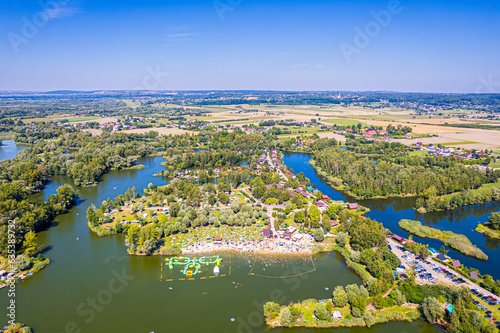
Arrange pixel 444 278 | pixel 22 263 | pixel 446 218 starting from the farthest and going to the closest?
pixel 446 218, pixel 22 263, pixel 444 278

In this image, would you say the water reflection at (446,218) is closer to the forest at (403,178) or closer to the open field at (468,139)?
the forest at (403,178)

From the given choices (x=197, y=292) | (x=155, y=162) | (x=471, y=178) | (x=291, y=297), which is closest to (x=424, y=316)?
(x=291, y=297)

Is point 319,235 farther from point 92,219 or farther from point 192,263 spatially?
point 92,219

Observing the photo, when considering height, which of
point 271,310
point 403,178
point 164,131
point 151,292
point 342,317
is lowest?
point 151,292

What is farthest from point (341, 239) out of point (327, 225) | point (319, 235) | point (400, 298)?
point (400, 298)

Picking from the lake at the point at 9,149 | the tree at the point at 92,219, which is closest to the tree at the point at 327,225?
the tree at the point at 92,219
